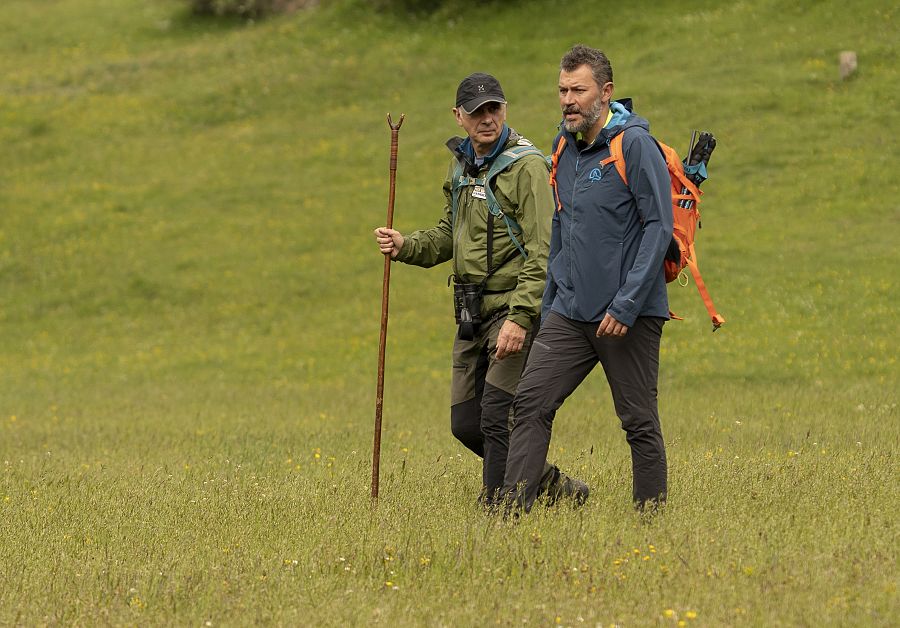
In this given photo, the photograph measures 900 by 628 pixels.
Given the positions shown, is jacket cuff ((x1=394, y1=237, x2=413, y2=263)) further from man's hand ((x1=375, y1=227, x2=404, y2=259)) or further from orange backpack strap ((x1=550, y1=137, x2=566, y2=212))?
orange backpack strap ((x1=550, y1=137, x2=566, y2=212))

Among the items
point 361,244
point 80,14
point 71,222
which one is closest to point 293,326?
point 361,244

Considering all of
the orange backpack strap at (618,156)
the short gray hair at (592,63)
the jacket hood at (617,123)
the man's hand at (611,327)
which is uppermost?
the short gray hair at (592,63)

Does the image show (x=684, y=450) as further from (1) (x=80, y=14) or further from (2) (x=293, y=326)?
(1) (x=80, y=14)

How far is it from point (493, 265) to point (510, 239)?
19 cm

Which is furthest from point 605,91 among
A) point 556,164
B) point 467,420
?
point 467,420

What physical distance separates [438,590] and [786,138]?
2065cm

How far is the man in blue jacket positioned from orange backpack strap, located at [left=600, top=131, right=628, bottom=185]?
0.08 ft

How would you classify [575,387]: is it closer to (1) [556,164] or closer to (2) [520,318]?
(2) [520,318]

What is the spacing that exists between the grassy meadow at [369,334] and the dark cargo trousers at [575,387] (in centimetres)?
26

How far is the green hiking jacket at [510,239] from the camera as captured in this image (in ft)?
22.9

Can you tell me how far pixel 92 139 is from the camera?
98.8 ft

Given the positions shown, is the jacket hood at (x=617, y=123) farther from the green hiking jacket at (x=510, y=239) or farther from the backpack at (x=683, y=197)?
the green hiking jacket at (x=510, y=239)

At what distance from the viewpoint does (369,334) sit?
2008 cm

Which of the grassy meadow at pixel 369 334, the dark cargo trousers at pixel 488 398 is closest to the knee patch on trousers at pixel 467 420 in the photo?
the dark cargo trousers at pixel 488 398
